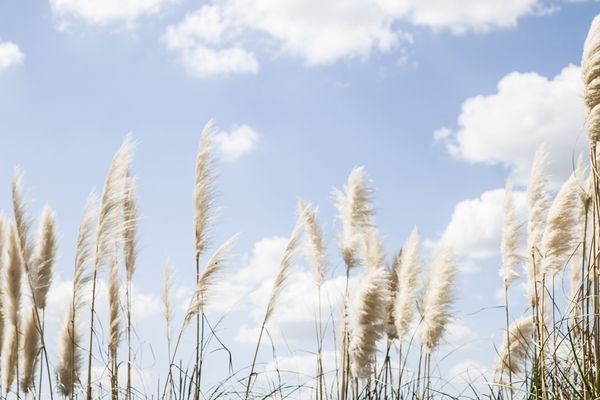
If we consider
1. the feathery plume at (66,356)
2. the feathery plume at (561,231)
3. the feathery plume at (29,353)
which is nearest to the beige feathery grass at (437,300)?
the feathery plume at (561,231)

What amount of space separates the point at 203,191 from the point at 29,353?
7.95ft

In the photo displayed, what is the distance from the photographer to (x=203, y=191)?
15.6 feet

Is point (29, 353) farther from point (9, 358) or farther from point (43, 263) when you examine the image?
point (43, 263)

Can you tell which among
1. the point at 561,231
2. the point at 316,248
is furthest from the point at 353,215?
the point at 561,231

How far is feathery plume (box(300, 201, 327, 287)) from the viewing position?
5.73 m

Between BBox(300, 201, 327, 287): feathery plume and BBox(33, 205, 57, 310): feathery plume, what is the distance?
1.77 m

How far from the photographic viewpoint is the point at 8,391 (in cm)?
632

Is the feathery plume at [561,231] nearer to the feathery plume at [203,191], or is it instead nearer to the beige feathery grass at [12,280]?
the feathery plume at [203,191]

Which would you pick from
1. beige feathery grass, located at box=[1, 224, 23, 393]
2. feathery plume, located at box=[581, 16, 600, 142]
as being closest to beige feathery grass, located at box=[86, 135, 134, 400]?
beige feathery grass, located at box=[1, 224, 23, 393]

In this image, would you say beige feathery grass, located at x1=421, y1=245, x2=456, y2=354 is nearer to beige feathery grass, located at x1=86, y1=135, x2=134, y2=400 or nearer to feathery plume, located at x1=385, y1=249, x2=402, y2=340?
feathery plume, located at x1=385, y1=249, x2=402, y2=340

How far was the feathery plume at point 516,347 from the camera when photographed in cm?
520

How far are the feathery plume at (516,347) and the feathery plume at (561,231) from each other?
0.84 m

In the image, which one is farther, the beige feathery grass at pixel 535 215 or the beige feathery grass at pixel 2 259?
the beige feathery grass at pixel 2 259

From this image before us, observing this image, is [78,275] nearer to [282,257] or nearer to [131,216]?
[131,216]
